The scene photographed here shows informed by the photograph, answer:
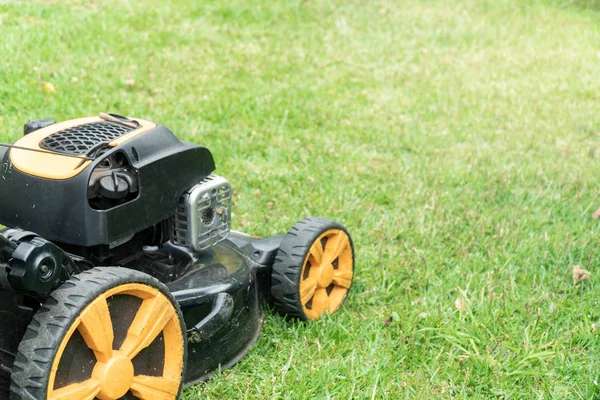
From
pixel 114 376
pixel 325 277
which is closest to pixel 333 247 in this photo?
pixel 325 277

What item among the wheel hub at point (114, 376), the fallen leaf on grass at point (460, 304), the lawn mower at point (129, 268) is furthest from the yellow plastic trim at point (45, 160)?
the fallen leaf on grass at point (460, 304)

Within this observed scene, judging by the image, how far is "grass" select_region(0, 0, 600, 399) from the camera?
7.50ft

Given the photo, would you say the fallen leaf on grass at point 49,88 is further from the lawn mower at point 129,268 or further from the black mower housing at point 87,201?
the black mower housing at point 87,201

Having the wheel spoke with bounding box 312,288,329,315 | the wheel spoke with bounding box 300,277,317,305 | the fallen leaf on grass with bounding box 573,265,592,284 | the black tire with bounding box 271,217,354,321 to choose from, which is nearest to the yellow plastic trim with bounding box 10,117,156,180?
the black tire with bounding box 271,217,354,321

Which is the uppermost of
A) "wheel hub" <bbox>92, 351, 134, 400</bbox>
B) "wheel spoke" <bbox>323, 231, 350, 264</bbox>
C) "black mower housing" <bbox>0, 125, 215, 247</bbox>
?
"black mower housing" <bbox>0, 125, 215, 247</bbox>

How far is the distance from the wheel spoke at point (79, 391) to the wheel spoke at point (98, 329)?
0.06m

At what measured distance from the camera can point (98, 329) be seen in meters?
1.59

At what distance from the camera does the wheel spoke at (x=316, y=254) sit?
7.78 feet

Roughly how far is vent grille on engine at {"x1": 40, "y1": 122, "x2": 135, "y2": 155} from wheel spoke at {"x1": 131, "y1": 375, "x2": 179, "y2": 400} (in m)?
0.57

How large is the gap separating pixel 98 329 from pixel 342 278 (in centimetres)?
110

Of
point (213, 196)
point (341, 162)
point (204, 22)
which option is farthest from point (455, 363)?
point (204, 22)

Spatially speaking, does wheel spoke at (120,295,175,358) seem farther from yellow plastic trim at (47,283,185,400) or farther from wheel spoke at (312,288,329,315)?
wheel spoke at (312,288,329,315)

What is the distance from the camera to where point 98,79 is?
14.0 feet

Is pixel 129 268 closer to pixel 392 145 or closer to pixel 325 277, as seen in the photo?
pixel 325 277
